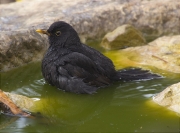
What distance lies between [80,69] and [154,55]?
1.70 metres

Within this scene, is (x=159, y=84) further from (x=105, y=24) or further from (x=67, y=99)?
(x=105, y=24)

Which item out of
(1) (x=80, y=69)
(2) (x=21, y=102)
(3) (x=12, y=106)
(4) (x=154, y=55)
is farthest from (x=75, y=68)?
(4) (x=154, y=55)

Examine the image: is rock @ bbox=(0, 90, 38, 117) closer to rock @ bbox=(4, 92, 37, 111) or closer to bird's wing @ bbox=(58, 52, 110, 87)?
rock @ bbox=(4, 92, 37, 111)

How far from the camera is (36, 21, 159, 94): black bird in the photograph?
6.00m

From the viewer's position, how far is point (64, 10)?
849cm

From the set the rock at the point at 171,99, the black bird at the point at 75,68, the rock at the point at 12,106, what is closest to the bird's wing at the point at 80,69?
the black bird at the point at 75,68

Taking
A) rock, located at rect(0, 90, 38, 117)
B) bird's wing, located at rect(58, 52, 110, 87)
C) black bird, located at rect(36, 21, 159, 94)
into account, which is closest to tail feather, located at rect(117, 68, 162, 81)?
black bird, located at rect(36, 21, 159, 94)

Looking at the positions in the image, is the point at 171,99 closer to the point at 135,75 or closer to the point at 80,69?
the point at 135,75

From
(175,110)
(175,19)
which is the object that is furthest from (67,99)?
(175,19)

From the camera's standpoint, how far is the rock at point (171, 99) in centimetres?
499

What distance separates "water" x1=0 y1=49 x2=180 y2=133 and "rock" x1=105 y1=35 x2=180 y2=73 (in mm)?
557

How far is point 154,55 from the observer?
7133 mm

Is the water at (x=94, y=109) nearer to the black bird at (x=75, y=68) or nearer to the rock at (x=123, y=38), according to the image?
the black bird at (x=75, y=68)

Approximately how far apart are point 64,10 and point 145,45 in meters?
1.99
